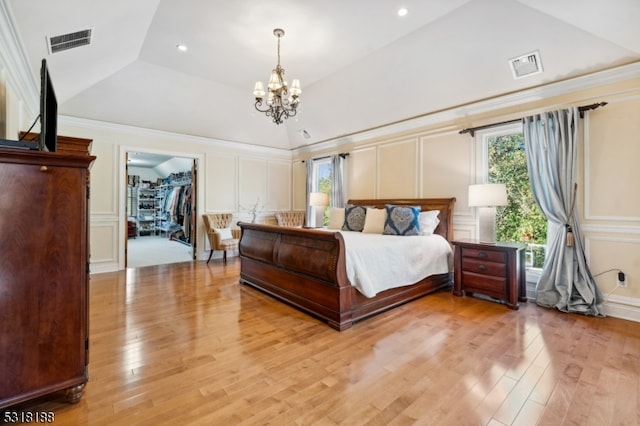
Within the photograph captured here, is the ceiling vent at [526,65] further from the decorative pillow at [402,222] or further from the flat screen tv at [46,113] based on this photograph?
the flat screen tv at [46,113]

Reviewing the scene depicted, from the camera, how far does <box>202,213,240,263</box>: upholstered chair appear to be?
18.9ft

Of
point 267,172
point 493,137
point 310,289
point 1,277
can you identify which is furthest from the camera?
point 267,172

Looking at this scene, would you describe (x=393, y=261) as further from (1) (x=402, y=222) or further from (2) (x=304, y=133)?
(2) (x=304, y=133)

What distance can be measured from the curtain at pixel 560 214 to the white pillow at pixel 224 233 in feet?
16.9

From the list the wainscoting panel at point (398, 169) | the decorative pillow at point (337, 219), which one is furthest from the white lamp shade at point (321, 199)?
the wainscoting panel at point (398, 169)

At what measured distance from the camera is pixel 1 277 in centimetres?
146

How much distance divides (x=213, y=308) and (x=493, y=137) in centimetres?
428

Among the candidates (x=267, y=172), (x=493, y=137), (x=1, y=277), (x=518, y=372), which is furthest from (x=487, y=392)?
(x=267, y=172)

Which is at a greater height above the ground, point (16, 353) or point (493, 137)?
point (493, 137)

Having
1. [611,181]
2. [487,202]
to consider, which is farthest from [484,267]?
[611,181]

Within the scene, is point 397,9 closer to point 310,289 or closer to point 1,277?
point 310,289

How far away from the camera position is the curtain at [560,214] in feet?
10.4

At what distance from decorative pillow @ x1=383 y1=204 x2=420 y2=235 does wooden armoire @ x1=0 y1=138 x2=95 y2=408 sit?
3.43 m

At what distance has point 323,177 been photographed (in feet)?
22.7
